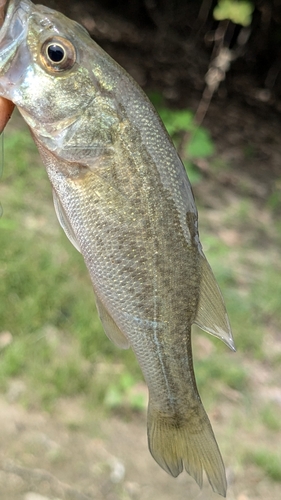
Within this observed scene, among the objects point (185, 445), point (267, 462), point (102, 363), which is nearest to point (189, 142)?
point (102, 363)

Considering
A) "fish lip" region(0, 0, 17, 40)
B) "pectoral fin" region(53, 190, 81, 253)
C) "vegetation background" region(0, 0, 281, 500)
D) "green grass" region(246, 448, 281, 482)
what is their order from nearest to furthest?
"fish lip" region(0, 0, 17, 40) < "pectoral fin" region(53, 190, 81, 253) < "vegetation background" region(0, 0, 281, 500) < "green grass" region(246, 448, 281, 482)

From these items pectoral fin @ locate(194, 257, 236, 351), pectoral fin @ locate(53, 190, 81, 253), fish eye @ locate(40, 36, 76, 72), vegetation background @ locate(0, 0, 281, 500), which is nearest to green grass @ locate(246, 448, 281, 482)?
vegetation background @ locate(0, 0, 281, 500)

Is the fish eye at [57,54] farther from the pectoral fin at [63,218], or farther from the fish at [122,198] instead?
the pectoral fin at [63,218]

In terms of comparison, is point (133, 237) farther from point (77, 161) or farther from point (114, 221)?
point (77, 161)

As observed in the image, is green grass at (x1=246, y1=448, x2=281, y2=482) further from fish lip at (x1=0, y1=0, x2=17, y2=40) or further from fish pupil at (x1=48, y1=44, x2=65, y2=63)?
fish lip at (x1=0, y1=0, x2=17, y2=40)

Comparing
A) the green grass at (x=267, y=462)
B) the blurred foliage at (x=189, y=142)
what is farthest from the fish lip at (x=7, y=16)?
the blurred foliage at (x=189, y=142)

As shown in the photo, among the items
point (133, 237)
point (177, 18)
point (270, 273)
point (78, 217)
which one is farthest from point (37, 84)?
point (177, 18)

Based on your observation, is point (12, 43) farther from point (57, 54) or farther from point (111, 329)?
point (111, 329)

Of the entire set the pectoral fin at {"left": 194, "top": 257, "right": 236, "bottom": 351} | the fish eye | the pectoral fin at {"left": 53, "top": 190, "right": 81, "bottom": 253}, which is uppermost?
the fish eye

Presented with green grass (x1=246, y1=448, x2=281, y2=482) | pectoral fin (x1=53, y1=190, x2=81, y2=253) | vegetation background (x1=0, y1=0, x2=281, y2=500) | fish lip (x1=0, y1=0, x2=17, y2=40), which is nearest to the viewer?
fish lip (x1=0, y1=0, x2=17, y2=40)
